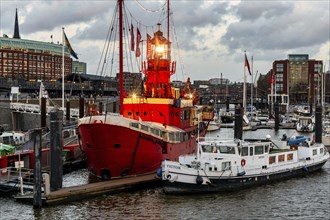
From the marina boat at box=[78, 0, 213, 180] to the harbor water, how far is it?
2979 millimetres

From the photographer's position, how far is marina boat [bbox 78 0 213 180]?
3388cm

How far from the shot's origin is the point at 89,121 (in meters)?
33.9

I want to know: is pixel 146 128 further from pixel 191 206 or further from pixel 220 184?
pixel 191 206

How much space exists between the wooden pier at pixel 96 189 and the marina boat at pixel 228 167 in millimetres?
1848

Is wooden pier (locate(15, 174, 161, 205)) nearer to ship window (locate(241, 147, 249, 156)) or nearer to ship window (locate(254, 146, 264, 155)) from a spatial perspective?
ship window (locate(241, 147, 249, 156))

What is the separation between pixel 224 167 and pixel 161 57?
15.8 m

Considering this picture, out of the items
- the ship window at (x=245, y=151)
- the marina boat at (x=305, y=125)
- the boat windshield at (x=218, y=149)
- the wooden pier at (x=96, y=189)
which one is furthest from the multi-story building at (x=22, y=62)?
the ship window at (x=245, y=151)

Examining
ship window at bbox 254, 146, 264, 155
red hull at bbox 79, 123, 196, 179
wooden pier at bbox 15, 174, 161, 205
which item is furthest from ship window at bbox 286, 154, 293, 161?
wooden pier at bbox 15, 174, 161, 205

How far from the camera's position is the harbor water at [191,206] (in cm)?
2795

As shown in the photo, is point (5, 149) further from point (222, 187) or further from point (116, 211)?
point (222, 187)

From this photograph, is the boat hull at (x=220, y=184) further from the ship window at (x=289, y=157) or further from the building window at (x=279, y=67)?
the building window at (x=279, y=67)

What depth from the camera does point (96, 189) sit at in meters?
31.3

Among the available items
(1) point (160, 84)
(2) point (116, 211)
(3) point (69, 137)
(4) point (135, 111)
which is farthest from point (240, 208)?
(3) point (69, 137)

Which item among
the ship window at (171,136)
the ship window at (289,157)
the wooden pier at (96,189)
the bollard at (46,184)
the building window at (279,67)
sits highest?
the building window at (279,67)
